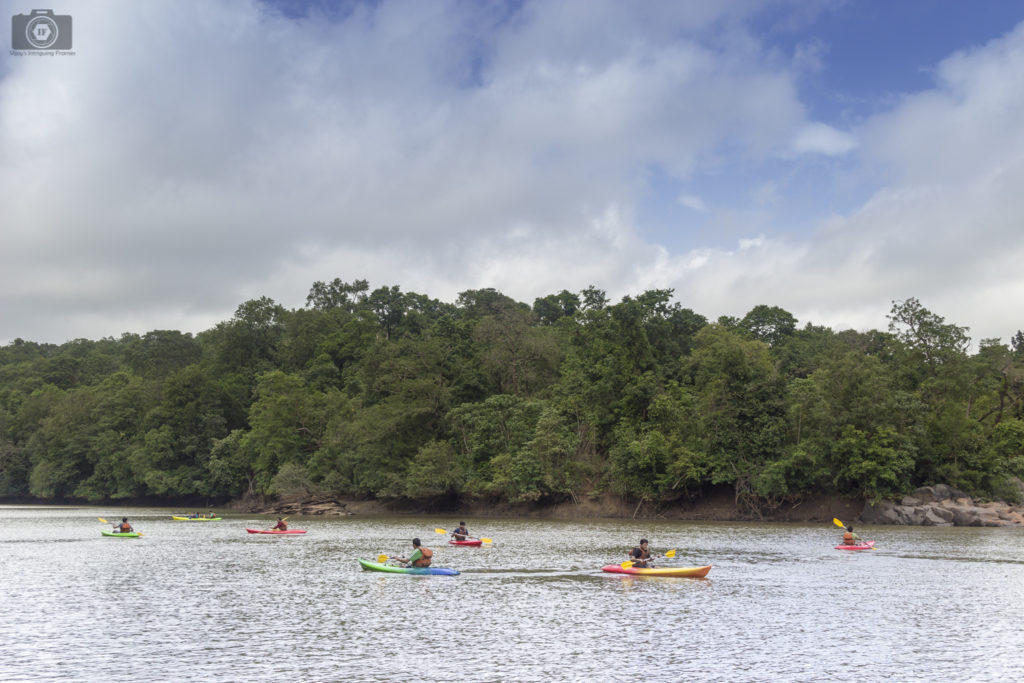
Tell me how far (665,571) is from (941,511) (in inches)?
1331

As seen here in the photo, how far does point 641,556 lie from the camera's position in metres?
30.3

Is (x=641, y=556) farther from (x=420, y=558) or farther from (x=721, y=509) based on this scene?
(x=721, y=509)

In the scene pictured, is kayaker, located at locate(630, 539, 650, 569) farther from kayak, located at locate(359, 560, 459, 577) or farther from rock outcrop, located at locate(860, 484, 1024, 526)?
rock outcrop, located at locate(860, 484, 1024, 526)

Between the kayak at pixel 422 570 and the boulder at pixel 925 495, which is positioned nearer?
the kayak at pixel 422 570

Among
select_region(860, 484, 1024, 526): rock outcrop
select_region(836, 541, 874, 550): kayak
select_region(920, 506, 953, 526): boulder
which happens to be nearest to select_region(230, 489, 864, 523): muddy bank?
select_region(860, 484, 1024, 526): rock outcrop

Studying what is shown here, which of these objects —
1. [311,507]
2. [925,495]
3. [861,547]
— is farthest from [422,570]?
[311,507]

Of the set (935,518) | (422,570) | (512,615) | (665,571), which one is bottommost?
(935,518)

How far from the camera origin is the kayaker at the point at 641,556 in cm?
2983

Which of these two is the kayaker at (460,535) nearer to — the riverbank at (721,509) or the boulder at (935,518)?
the riverbank at (721,509)

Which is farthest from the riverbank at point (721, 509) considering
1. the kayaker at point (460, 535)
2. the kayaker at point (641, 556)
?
the kayaker at point (641, 556)

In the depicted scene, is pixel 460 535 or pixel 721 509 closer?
pixel 460 535

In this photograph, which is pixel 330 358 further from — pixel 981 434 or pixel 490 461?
pixel 981 434

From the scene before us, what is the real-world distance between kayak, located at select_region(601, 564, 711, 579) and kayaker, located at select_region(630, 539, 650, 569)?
0.25 meters

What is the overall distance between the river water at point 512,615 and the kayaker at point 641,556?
2.99 feet
